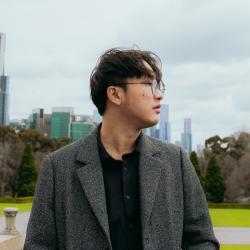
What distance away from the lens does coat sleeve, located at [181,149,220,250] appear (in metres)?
1.81

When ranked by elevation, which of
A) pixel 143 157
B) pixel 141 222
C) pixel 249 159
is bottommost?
pixel 249 159

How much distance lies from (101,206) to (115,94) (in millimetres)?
399

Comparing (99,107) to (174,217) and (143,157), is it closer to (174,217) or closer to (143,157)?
(143,157)

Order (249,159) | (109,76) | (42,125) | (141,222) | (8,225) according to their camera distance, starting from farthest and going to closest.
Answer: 1. (42,125)
2. (249,159)
3. (8,225)
4. (109,76)
5. (141,222)

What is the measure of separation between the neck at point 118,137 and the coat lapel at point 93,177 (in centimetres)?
5

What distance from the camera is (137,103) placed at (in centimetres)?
185

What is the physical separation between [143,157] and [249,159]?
36.5 meters

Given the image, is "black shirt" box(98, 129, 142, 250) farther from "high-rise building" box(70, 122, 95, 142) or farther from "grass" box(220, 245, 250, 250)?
"high-rise building" box(70, 122, 95, 142)

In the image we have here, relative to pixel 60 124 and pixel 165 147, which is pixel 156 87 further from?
pixel 60 124

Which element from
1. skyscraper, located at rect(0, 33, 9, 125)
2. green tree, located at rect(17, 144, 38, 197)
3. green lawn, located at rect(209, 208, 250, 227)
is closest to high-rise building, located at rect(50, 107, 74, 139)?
skyscraper, located at rect(0, 33, 9, 125)

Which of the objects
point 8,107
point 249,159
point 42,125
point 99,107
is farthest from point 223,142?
point 8,107

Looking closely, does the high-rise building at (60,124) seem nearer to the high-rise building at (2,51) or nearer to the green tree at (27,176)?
the high-rise building at (2,51)

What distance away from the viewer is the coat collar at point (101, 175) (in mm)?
1775

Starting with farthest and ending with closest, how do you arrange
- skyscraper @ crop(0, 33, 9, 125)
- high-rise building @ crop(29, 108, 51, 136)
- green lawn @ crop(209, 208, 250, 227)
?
skyscraper @ crop(0, 33, 9, 125)
high-rise building @ crop(29, 108, 51, 136)
green lawn @ crop(209, 208, 250, 227)
